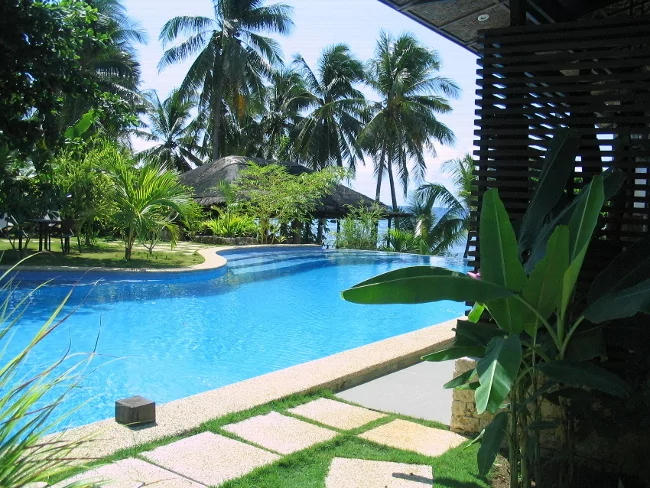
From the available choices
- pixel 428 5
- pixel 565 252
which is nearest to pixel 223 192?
pixel 428 5

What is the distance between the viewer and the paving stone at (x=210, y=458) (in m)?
3.41

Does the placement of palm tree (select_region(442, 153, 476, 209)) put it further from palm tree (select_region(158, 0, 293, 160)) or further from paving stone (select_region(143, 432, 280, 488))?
paving stone (select_region(143, 432, 280, 488))

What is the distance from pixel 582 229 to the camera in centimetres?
290

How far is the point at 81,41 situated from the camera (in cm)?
749

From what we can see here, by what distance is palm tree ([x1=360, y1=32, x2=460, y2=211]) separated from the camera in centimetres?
2933

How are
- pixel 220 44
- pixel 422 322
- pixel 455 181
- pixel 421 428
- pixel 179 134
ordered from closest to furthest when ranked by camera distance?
1. pixel 421 428
2. pixel 422 322
3. pixel 455 181
4. pixel 220 44
5. pixel 179 134

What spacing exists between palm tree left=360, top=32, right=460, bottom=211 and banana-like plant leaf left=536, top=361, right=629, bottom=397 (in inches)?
1036

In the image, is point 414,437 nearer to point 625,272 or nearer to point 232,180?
point 625,272

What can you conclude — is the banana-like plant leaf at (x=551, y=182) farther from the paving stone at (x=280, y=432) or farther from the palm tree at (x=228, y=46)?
the palm tree at (x=228, y=46)

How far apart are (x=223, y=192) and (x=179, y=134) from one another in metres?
18.2

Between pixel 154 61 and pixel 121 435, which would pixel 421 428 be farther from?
pixel 154 61

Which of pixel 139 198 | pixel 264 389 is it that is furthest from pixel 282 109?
pixel 264 389

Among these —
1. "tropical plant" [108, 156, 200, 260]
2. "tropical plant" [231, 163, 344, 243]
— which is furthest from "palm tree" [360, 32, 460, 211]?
"tropical plant" [108, 156, 200, 260]

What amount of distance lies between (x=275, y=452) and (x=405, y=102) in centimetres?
2666
